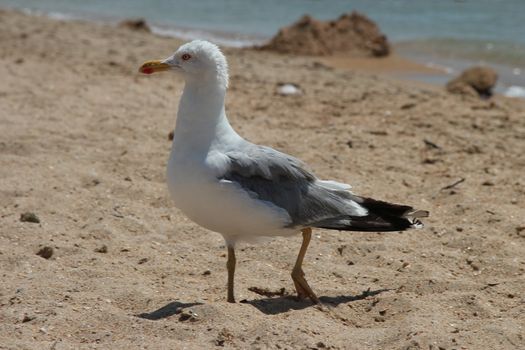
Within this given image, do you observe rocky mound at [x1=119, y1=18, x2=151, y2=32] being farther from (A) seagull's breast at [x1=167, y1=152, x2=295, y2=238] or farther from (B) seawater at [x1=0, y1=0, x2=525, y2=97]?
(A) seagull's breast at [x1=167, y1=152, x2=295, y2=238]

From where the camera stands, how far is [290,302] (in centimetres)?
456

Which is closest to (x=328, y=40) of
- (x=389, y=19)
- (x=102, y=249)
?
(x=389, y=19)

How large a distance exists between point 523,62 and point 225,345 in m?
10.4

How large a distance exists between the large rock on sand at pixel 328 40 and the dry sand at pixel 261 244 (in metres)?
3.42

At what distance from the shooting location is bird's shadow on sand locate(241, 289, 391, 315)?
14.6ft

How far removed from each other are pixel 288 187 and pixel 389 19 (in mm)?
13789

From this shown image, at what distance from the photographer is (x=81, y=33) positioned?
13805 millimetres

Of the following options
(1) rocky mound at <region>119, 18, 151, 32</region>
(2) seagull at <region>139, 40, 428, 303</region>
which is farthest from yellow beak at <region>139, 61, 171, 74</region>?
(1) rocky mound at <region>119, 18, 151, 32</region>

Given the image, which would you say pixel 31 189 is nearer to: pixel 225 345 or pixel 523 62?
→ pixel 225 345

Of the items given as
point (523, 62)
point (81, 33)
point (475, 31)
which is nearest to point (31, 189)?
point (81, 33)

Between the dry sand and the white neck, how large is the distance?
76cm

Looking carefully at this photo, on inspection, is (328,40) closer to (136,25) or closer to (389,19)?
(136,25)

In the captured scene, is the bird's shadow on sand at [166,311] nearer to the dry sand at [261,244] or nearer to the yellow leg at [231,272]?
the dry sand at [261,244]

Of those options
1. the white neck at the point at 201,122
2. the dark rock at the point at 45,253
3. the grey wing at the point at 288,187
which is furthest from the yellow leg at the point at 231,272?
the dark rock at the point at 45,253
